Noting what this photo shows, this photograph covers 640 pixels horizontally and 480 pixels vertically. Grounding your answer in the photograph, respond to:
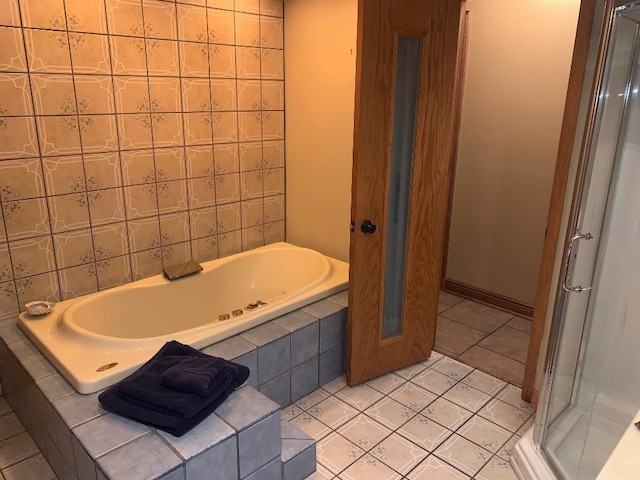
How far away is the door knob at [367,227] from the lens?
2.39 m

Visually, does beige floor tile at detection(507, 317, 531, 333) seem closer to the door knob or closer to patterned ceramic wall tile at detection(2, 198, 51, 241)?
the door knob

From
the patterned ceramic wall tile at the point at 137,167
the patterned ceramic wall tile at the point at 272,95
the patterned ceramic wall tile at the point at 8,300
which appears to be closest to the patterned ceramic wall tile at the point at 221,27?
the patterned ceramic wall tile at the point at 272,95

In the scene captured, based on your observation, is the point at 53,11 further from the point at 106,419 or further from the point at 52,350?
the point at 106,419

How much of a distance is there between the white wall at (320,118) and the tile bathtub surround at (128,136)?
13cm

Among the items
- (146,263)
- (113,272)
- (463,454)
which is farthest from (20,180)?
(463,454)

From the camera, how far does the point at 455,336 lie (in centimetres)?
323

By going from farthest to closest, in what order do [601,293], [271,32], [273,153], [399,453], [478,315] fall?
[478,315]
[273,153]
[271,32]
[399,453]
[601,293]

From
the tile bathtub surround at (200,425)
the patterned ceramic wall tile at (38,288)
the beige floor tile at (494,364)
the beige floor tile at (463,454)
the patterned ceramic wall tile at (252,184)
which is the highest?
the patterned ceramic wall tile at (252,184)

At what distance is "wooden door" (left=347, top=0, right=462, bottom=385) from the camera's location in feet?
7.36

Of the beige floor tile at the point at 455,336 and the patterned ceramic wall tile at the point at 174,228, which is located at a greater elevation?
the patterned ceramic wall tile at the point at 174,228

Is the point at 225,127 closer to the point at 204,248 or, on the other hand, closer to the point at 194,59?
the point at 194,59

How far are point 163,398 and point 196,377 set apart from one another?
0.41ft

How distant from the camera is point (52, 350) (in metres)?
2.08

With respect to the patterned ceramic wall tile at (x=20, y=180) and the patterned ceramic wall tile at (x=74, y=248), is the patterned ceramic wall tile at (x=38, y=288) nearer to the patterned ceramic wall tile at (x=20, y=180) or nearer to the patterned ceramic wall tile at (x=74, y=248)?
the patterned ceramic wall tile at (x=74, y=248)
